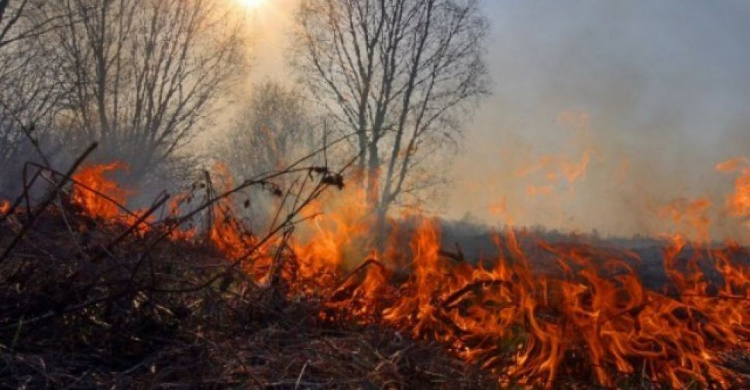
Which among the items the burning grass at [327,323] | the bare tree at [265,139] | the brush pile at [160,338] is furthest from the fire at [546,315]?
the bare tree at [265,139]

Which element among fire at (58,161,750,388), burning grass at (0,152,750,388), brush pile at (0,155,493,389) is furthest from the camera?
fire at (58,161,750,388)

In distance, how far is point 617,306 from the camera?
4.36 meters

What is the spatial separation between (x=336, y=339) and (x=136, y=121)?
1893cm

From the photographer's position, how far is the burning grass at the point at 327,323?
295 cm

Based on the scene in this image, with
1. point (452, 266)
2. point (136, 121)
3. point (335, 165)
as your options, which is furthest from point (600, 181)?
point (452, 266)

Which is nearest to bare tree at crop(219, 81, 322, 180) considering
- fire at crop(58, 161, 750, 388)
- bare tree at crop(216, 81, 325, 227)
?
bare tree at crop(216, 81, 325, 227)

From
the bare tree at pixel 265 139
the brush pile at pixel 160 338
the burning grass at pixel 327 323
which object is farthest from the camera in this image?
the bare tree at pixel 265 139

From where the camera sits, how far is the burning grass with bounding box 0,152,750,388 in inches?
116

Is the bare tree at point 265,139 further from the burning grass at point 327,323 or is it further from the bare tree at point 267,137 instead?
the burning grass at point 327,323

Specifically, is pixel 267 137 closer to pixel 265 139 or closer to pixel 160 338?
pixel 265 139

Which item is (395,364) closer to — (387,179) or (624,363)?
(624,363)

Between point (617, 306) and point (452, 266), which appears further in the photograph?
point (452, 266)

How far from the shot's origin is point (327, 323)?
4027 mm

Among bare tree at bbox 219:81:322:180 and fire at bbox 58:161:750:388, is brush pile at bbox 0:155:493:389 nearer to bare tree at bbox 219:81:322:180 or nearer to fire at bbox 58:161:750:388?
fire at bbox 58:161:750:388
